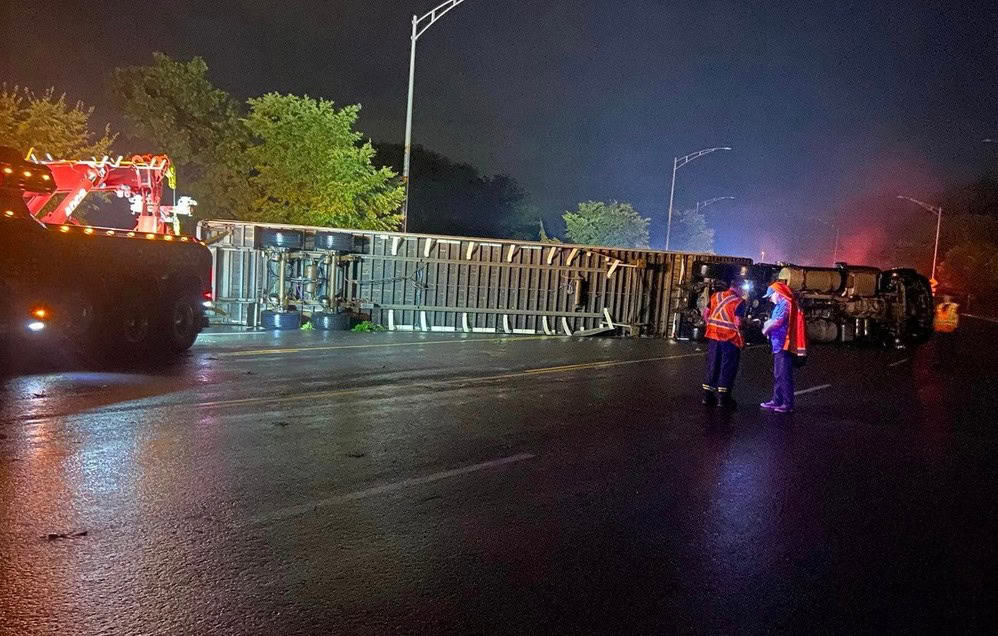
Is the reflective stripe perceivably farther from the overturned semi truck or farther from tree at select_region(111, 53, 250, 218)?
tree at select_region(111, 53, 250, 218)

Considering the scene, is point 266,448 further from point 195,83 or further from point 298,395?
point 195,83

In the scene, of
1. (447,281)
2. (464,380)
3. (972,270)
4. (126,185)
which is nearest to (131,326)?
(126,185)

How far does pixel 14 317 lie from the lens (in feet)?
32.9

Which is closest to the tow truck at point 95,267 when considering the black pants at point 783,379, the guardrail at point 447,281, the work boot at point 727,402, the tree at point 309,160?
the guardrail at point 447,281

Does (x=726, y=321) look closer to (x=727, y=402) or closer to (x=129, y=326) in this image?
(x=727, y=402)

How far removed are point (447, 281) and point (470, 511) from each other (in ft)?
48.4

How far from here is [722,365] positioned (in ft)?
31.9

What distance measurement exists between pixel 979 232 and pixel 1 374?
9518 centimetres

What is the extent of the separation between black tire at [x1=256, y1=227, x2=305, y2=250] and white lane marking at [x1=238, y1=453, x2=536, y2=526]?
39.1 feet

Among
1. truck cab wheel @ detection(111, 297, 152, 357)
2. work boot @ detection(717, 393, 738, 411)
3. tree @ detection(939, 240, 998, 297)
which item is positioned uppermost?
tree @ detection(939, 240, 998, 297)

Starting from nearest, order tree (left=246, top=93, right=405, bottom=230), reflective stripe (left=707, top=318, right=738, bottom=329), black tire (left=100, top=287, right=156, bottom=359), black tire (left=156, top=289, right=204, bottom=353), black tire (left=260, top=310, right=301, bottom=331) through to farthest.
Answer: reflective stripe (left=707, top=318, right=738, bottom=329) < black tire (left=100, top=287, right=156, bottom=359) < black tire (left=156, top=289, right=204, bottom=353) < black tire (left=260, top=310, right=301, bottom=331) < tree (left=246, top=93, right=405, bottom=230)

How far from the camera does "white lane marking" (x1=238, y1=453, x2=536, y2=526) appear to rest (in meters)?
5.09

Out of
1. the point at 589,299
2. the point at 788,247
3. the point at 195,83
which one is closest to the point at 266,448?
the point at 589,299

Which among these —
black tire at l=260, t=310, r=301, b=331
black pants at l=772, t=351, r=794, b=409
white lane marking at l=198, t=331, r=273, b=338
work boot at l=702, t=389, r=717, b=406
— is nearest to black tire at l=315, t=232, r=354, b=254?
black tire at l=260, t=310, r=301, b=331
